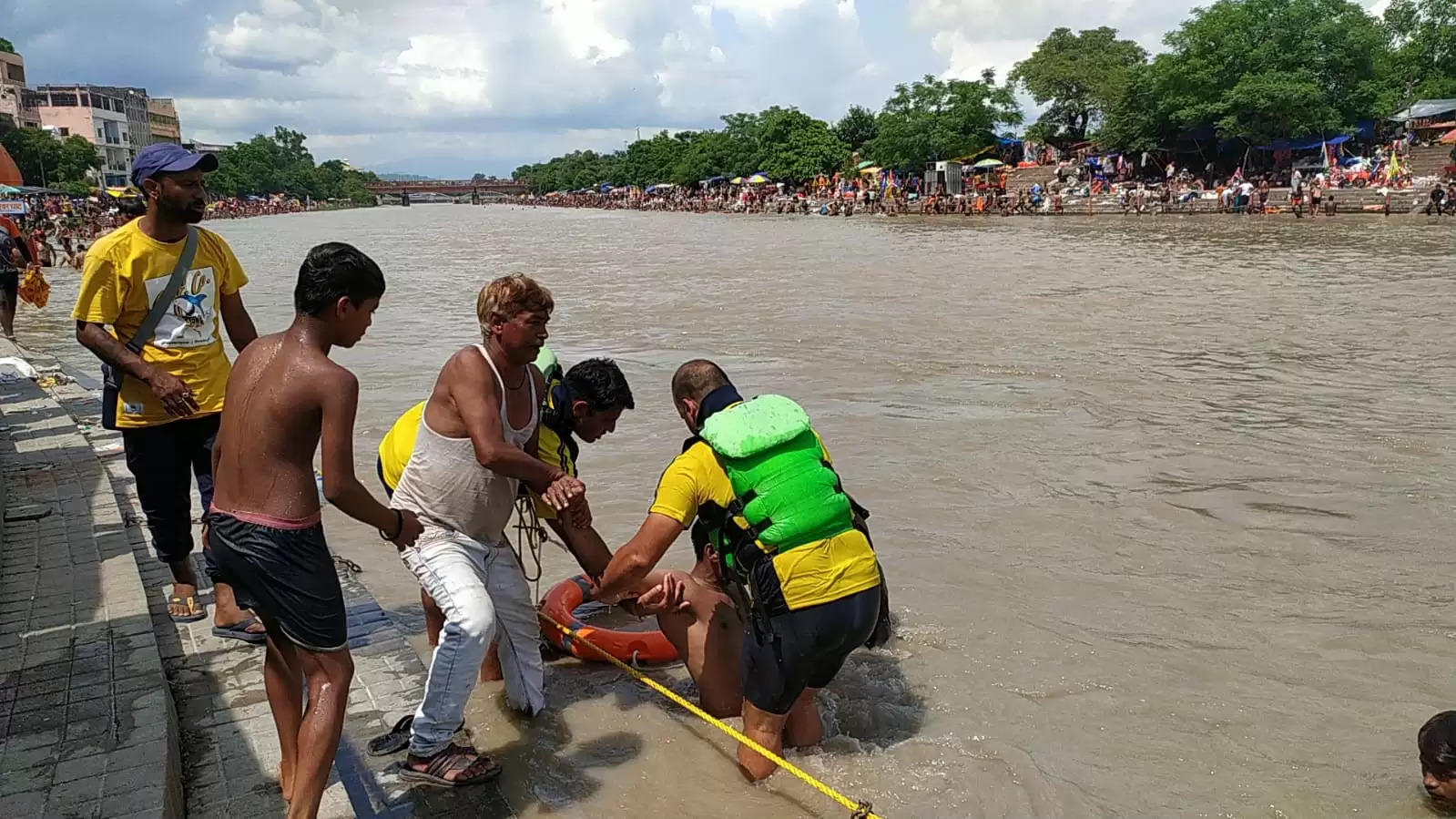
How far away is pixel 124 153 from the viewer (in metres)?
121

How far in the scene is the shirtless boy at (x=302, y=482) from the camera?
2.84 m

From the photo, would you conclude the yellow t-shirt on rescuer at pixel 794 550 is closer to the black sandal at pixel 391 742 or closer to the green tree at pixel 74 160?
the black sandal at pixel 391 742

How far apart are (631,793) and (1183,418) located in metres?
7.33

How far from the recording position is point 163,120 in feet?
469

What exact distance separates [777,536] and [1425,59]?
189 feet

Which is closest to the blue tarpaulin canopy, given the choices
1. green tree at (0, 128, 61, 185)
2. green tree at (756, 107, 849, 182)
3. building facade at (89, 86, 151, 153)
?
green tree at (756, 107, 849, 182)

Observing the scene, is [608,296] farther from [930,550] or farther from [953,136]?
[953,136]

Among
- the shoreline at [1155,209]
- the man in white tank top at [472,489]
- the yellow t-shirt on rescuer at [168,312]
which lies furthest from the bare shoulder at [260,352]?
the shoreline at [1155,209]

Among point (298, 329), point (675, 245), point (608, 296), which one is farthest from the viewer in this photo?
point (675, 245)

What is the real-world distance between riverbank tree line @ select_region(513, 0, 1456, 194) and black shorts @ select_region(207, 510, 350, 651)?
48227mm

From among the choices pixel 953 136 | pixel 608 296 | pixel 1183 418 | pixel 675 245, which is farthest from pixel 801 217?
pixel 1183 418

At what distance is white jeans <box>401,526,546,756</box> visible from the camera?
10.8 feet

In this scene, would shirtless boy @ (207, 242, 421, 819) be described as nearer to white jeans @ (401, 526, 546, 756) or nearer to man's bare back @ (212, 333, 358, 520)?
man's bare back @ (212, 333, 358, 520)

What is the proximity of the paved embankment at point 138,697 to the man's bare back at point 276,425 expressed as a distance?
97 centimetres
